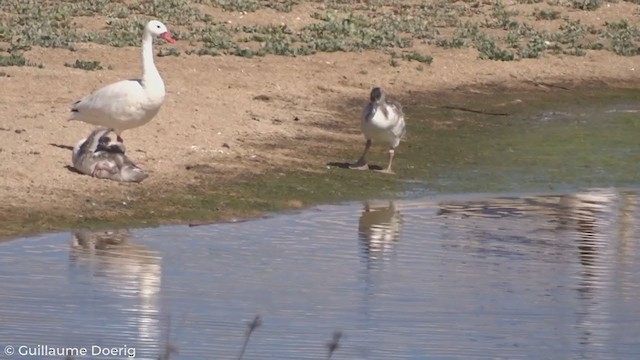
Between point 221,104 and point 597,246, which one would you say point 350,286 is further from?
point 221,104

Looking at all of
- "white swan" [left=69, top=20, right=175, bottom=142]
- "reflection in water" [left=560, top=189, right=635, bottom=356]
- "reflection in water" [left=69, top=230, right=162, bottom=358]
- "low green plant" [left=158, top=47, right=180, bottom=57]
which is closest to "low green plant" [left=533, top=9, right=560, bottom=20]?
"low green plant" [left=158, top=47, right=180, bottom=57]

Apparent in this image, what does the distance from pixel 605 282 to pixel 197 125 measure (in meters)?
6.01

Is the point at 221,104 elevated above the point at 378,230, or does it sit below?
above

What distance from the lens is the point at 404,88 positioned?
65.4ft

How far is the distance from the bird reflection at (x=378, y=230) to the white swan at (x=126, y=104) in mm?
2030

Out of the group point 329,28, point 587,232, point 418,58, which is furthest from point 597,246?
point 329,28

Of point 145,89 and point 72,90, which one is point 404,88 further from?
point 145,89

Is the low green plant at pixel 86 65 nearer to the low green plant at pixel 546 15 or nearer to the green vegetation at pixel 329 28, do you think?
the green vegetation at pixel 329 28

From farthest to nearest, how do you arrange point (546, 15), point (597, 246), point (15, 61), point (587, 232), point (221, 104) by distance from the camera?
point (546, 15) < point (15, 61) < point (221, 104) < point (587, 232) < point (597, 246)

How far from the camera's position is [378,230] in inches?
503

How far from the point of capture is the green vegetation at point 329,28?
20844mm

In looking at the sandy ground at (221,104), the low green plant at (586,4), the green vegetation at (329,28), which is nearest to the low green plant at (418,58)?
the green vegetation at (329,28)

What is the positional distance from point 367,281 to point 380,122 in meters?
4.56

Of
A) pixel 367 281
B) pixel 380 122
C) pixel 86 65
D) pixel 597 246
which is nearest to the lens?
pixel 367 281
